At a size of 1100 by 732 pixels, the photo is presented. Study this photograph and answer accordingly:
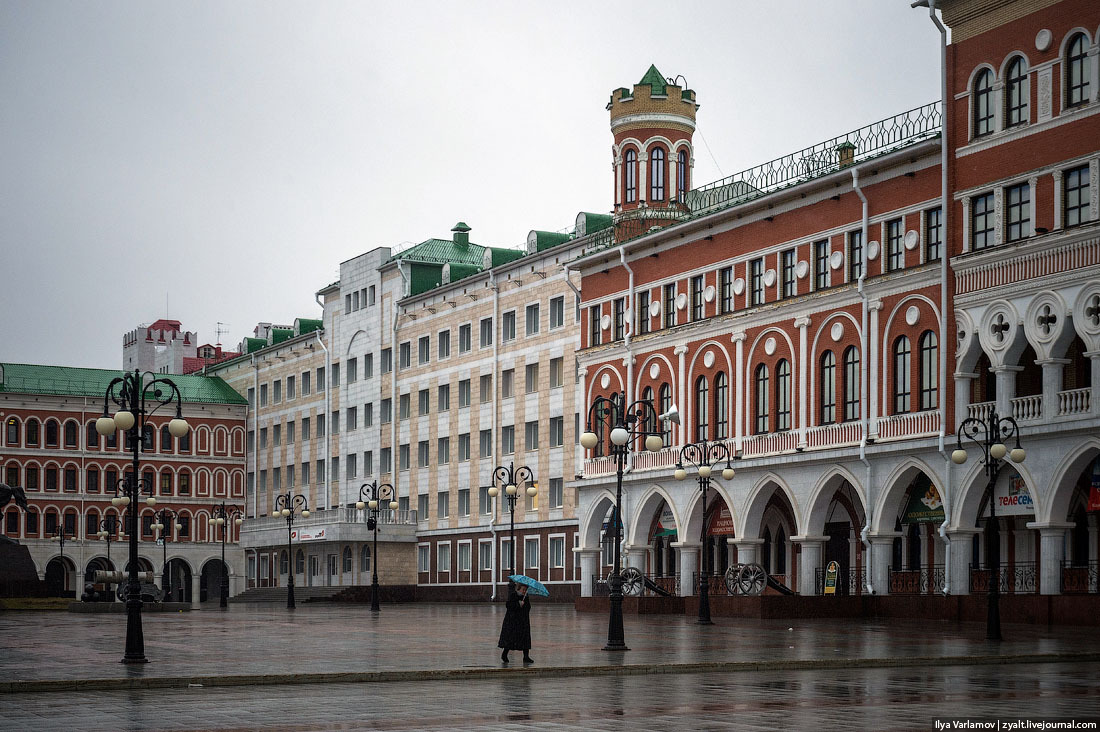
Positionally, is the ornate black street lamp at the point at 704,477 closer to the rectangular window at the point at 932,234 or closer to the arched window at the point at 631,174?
the rectangular window at the point at 932,234

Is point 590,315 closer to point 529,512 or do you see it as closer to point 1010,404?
point 529,512

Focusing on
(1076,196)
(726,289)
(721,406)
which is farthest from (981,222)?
(721,406)

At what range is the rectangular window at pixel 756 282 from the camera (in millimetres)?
53213

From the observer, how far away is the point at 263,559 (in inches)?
3962

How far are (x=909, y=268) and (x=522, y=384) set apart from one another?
1231 inches

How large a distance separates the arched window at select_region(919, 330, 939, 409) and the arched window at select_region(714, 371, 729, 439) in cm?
1025

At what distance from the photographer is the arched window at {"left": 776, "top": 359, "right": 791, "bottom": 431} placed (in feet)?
170

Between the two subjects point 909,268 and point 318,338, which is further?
point 318,338

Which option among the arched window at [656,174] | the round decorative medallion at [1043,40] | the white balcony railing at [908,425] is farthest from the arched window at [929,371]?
the arched window at [656,174]

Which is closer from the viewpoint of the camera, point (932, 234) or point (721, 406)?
point (932, 234)

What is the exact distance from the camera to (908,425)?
45.7 meters

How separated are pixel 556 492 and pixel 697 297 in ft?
58.8

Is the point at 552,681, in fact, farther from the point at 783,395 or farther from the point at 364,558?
the point at 364,558

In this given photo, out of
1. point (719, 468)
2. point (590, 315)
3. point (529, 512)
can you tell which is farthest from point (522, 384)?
point (719, 468)
